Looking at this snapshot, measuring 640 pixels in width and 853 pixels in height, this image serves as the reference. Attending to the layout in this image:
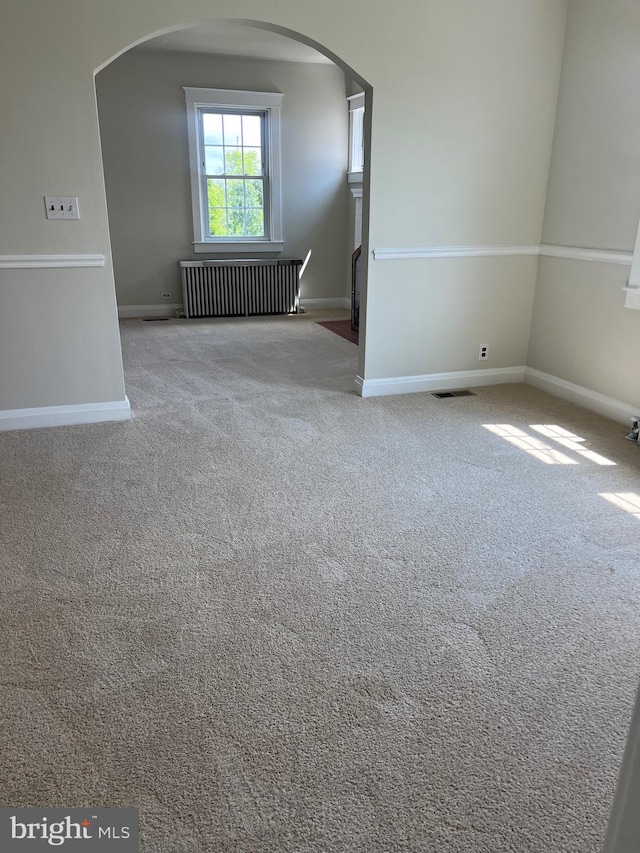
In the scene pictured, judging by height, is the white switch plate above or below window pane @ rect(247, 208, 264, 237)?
above

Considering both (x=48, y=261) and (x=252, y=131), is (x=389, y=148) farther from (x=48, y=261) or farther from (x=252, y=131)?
(x=252, y=131)

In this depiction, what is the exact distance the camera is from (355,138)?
755 cm

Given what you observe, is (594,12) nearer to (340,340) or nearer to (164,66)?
(340,340)

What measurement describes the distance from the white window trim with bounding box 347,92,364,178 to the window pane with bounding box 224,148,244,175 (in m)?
1.32

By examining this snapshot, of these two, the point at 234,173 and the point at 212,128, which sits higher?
the point at 212,128

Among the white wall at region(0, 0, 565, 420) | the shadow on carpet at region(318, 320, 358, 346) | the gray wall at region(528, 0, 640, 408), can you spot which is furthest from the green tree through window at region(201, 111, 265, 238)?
the gray wall at region(528, 0, 640, 408)

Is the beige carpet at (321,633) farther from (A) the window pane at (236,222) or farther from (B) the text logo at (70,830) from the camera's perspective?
(A) the window pane at (236,222)

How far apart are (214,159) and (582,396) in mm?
5109

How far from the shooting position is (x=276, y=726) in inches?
66.0

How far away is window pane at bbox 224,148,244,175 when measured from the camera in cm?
739

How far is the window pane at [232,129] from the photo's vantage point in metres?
7.30

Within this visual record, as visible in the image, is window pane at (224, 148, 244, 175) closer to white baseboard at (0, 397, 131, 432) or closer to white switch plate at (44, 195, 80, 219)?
white switch plate at (44, 195, 80, 219)

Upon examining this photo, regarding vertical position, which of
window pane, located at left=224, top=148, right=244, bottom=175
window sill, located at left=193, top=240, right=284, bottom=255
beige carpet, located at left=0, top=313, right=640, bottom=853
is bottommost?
beige carpet, located at left=0, top=313, right=640, bottom=853

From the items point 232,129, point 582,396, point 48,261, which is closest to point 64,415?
point 48,261
